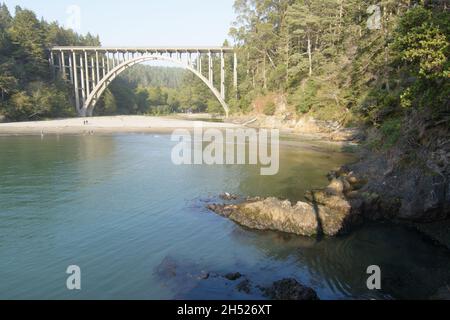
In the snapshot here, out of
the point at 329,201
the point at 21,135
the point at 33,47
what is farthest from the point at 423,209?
the point at 33,47

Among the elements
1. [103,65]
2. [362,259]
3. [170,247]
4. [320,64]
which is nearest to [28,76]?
[103,65]

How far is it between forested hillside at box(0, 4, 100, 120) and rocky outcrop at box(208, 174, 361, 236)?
50220 mm

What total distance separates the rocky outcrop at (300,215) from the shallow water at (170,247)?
0.45 metres

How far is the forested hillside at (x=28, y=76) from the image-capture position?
51.2 metres

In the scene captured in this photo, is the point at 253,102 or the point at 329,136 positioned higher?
the point at 253,102

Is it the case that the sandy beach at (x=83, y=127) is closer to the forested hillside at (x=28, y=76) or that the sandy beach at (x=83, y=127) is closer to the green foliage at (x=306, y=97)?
the forested hillside at (x=28, y=76)

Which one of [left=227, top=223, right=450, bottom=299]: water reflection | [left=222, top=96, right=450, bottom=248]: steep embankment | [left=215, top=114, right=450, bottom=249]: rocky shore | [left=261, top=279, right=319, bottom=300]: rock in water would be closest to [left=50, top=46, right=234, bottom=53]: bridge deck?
[left=222, top=96, right=450, bottom=248]: steep embankment

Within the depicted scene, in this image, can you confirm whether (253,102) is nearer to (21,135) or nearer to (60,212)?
(21,135)

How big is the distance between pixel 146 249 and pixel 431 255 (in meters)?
8.40

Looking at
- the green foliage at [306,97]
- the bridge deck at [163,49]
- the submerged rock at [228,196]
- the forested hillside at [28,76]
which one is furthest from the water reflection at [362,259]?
the bridge deck at [163,49]

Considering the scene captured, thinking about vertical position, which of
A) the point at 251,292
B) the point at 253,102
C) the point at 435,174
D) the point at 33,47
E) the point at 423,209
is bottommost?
the point at 251,292

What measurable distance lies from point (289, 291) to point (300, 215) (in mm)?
4390

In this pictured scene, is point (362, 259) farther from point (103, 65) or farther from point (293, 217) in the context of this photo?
point (103, 65)

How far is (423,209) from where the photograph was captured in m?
11.8
